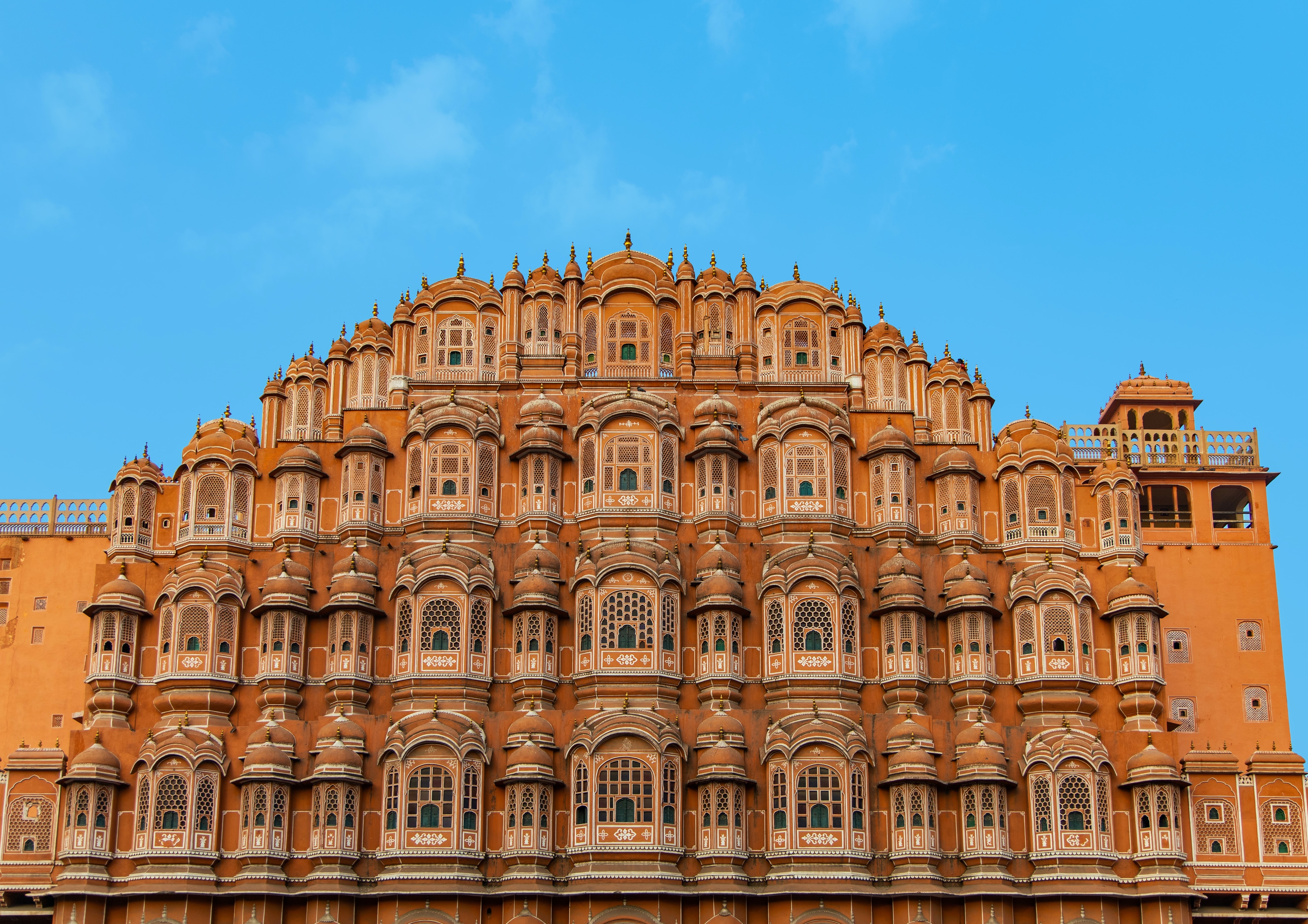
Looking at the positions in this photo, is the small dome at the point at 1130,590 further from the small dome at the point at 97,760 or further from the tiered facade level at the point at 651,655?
the small dome at the point at 97,760

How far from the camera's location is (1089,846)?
47.6 metres

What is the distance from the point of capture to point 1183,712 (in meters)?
56.2

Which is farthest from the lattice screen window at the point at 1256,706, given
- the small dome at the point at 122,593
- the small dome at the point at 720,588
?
the small dome at the point at 122,593

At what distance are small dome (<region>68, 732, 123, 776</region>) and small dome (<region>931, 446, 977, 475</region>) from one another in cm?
2534

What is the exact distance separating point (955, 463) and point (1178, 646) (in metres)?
10.7

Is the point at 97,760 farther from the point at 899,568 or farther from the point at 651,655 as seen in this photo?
the point at 899,568


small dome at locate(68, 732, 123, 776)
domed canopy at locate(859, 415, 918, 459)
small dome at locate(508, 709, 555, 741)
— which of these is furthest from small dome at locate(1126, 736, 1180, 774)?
small dome at locate(68, 732, 123, 776)

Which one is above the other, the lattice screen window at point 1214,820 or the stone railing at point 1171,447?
the stone railing at point 1171,447

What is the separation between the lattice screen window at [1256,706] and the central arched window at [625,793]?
20.8 m

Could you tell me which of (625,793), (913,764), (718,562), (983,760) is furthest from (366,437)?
(983,760)

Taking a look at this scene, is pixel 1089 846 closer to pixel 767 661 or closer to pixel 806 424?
pixel 767 661

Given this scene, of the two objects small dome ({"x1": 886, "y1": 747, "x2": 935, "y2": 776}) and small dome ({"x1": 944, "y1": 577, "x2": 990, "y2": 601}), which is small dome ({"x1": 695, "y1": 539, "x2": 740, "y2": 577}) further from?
small dome ({"x1": 886, "y1": 747, "x2": 935, "y2": 776})

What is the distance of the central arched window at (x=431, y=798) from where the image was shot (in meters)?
47.7

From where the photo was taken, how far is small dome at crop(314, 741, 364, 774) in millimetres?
47844
